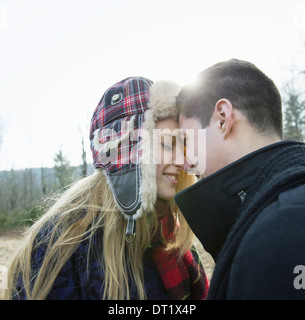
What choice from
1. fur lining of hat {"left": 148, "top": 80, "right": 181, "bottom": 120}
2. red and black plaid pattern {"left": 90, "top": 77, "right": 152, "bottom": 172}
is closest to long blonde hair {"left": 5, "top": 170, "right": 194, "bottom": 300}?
red and black plaid pattern {"left": 90, "top": 77, "right": 152, "bottom": 172}

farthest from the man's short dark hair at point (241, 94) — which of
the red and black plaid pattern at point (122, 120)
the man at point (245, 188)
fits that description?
the red and black plaid pattern at point (122, 120)

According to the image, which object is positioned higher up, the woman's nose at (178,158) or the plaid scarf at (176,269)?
the woman's nose at (178,158)

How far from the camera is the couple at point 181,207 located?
0.98m

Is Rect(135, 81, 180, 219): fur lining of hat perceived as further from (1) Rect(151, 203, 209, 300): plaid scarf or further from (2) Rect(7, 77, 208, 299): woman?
(1) Rect(151, 203, 209, 300): plaid scarf

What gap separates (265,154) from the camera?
140cm

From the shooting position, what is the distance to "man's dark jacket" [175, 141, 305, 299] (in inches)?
35.4

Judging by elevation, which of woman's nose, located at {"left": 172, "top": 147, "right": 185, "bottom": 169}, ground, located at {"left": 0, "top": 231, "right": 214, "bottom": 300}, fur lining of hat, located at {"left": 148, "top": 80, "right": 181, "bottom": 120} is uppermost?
fur lining of hat, located at {"left": 148, "top": 80, "right": 181, "bottom": 120}

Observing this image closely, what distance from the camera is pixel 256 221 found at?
104 cm

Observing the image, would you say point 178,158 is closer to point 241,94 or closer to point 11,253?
point 241,94

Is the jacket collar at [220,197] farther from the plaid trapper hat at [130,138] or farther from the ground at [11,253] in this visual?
the ground at [11,253]

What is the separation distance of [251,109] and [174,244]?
1.54m

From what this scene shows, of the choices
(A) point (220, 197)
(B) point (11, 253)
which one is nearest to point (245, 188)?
(A) point (220, 197)

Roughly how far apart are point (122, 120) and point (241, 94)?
0.98 m

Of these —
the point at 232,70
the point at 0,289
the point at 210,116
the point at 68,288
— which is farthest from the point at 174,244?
the point at 232,70
